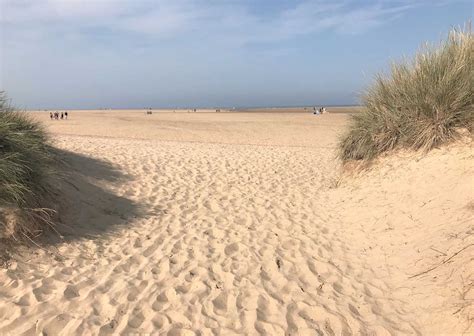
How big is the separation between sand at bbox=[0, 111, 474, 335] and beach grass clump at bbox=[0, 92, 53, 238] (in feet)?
0.96

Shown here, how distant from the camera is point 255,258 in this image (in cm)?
547

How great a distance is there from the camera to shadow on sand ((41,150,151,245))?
5664 millimetres

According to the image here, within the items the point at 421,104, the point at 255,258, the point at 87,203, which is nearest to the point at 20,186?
the point at 87,203

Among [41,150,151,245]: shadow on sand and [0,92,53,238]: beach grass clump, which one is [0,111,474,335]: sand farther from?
[0,92,53,238]: beach grass clump

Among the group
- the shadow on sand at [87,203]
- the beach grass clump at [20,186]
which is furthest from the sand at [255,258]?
the beach grass clump at [20,186]

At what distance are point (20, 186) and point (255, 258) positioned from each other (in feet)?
9.82

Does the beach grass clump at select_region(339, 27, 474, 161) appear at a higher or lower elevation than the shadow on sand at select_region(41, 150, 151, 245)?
higher

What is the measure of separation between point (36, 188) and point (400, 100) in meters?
6.37

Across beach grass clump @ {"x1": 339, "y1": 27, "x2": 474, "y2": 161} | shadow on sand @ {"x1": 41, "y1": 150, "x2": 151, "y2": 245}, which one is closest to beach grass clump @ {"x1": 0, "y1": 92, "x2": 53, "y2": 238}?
shadow on sand @ {"x1": 41, "y1": 150, "x2": 151, "y2": 245}

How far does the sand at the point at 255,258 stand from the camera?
3914 mm

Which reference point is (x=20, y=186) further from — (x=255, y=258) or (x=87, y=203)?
(x=255, y=258)

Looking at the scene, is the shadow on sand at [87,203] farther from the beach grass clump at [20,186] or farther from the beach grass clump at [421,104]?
the beach grass clump at [421,104]

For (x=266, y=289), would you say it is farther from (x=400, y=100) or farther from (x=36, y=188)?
(x=400, y=100)

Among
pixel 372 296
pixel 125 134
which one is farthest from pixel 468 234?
pixel 125 134
